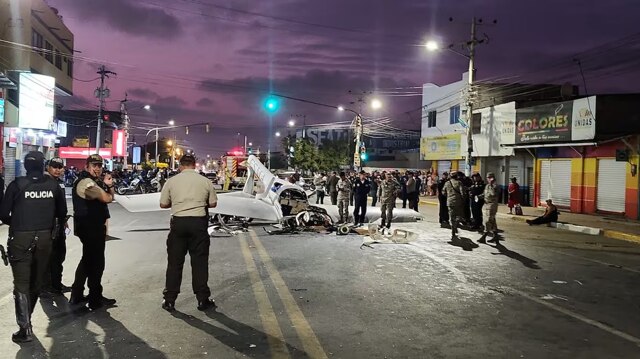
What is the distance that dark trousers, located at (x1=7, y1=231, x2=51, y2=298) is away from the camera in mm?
5051

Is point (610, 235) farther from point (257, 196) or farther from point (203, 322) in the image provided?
point (203, 322)

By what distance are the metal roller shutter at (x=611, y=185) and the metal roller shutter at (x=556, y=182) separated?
1.92m

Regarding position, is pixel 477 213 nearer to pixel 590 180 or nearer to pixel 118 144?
pixel 590 180

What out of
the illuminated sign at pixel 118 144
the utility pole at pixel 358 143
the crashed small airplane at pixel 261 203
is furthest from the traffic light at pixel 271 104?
the illuminated sign at pixel 118 144

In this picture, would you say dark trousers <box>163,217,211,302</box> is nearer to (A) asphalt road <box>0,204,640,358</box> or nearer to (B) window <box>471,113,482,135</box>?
(A) asphalt road <box>0,204,640,358</box>

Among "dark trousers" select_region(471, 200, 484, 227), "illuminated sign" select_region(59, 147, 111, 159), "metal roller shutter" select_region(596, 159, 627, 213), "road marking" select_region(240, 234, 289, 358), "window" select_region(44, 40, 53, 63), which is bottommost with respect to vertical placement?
"road marking" select_region(240, 234, 289, 358)

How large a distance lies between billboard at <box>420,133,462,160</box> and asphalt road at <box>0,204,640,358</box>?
84.2ft

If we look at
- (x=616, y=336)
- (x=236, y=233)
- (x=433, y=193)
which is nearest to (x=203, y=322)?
(x=616, y=336)

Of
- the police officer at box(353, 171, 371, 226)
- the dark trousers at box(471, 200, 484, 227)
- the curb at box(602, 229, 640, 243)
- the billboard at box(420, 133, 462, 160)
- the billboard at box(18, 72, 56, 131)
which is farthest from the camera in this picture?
the billboard at box(420, 133, 462, 160)

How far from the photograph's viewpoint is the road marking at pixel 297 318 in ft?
16.2

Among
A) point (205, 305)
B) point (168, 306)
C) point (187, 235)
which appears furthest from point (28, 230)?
point (205, 305)

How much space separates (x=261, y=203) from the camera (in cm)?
1479

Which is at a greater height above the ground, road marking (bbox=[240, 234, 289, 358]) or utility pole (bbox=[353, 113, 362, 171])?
utility pole (bbox=[353, 113, 362, 171])

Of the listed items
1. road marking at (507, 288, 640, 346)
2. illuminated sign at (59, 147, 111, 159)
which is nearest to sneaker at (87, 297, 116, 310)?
road marking at (507, 288, 640, 346)
